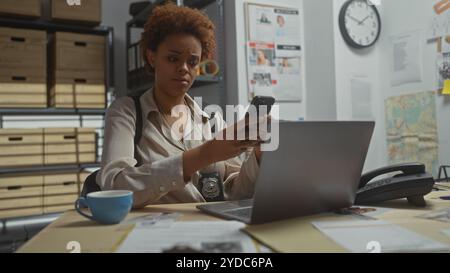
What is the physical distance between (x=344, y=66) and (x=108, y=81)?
151cm

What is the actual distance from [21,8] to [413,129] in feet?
7.88

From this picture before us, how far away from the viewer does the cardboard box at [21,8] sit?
2199 millimetres

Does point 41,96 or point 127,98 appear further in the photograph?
point 41,96

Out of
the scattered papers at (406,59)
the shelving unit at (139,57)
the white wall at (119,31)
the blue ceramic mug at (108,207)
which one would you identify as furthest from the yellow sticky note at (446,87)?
the white wall at (119,31)

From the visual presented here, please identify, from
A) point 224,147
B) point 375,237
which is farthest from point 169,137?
point 375,237

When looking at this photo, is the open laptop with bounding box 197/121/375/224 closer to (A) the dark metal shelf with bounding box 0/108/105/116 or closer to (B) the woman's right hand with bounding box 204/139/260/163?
(B) the woman's right hand with bounding box 204/139/260/163

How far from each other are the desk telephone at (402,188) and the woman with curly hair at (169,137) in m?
0.28

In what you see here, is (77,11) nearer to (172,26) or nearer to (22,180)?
(22,180)

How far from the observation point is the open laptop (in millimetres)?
630

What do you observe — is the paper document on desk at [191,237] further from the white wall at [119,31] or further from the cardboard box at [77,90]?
the white wall at [119,31]

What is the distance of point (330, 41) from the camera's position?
2293 millimetres

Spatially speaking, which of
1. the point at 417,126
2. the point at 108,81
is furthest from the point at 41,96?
the point at 417,126

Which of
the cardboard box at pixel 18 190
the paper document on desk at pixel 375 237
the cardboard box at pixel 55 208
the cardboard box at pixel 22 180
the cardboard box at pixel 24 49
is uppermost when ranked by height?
the cardboard box at pixel 24 49
